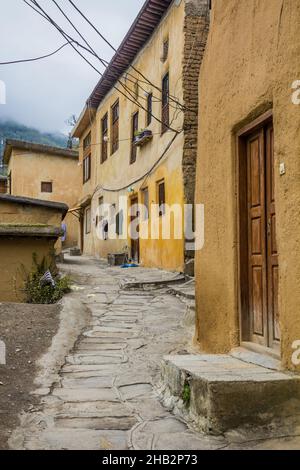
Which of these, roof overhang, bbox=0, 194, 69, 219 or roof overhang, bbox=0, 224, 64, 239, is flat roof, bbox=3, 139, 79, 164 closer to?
roof overhang, bbox=0, 194, 69, 219

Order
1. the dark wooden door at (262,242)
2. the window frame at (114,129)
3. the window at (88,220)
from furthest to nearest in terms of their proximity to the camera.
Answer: the window at (88,220)
the window frame at (114,129)
the dark wooden door at (262,242)

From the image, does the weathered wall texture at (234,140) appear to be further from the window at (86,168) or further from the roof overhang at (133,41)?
the window at (86,168)

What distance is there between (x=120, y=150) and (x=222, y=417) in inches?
543

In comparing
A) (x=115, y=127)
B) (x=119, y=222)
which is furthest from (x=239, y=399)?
(x=115, y=127)

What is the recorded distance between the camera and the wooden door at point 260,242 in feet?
13.8

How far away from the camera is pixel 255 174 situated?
4.57 metres

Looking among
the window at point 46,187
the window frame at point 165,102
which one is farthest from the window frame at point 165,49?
the window at point 46,187

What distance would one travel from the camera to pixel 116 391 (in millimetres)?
4289

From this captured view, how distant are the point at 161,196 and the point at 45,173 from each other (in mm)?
14465

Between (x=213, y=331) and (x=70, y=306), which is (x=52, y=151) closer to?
(x=70, y=306)

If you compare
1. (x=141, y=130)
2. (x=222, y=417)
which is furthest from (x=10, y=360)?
(x=141, y=130)

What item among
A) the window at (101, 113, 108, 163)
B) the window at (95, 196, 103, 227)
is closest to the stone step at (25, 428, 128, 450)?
the window at (101, 113, 108, 163)

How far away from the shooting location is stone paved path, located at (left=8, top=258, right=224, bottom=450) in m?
3.18

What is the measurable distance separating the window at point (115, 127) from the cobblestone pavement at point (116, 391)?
9754 mm
